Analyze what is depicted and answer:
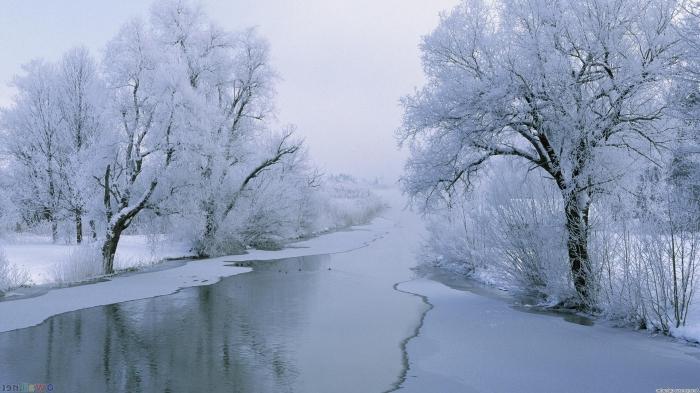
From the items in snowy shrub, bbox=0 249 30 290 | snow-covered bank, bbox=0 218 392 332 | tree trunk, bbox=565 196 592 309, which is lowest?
snow-covered bank, bbox=0 218 392 332


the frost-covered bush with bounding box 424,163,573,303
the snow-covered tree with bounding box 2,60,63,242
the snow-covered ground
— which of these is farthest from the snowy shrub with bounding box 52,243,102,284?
the frost-covered bush with bounding box 424,163,573,303

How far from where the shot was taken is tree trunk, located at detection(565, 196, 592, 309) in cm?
1155

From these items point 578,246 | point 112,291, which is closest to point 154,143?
point 112,291

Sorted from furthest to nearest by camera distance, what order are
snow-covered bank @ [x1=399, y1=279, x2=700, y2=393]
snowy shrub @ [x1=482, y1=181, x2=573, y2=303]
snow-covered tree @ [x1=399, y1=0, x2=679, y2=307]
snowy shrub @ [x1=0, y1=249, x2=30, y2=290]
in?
1. snowy shrub @ [x1=0, y1=249, x2=30, y2=290]
2. snowy shrub @ [x1=482, y1=181, x2=573, y2=303]
3. snow-covered tree @ [x1=399, y1=0, x2=679, y2=307]
4. snow-covered bank @ [x1=399, y1=279, x2=700, y2=393]

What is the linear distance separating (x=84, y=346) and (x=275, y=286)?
7744 millimetres

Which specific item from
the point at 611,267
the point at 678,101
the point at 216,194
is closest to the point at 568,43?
the point at 678,101

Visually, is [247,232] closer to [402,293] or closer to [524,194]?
[402,293]

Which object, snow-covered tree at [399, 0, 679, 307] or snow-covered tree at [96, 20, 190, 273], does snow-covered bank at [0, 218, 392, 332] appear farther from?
snow-covered tree at [399, 0, 679, 307]

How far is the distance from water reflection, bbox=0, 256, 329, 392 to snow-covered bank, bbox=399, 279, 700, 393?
7.83 ft

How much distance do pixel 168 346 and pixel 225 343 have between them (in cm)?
100

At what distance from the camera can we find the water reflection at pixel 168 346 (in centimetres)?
720

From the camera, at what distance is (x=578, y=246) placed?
1189 centimetres

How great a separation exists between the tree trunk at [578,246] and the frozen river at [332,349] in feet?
3.74

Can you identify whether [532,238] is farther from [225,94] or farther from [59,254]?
[225,94]
